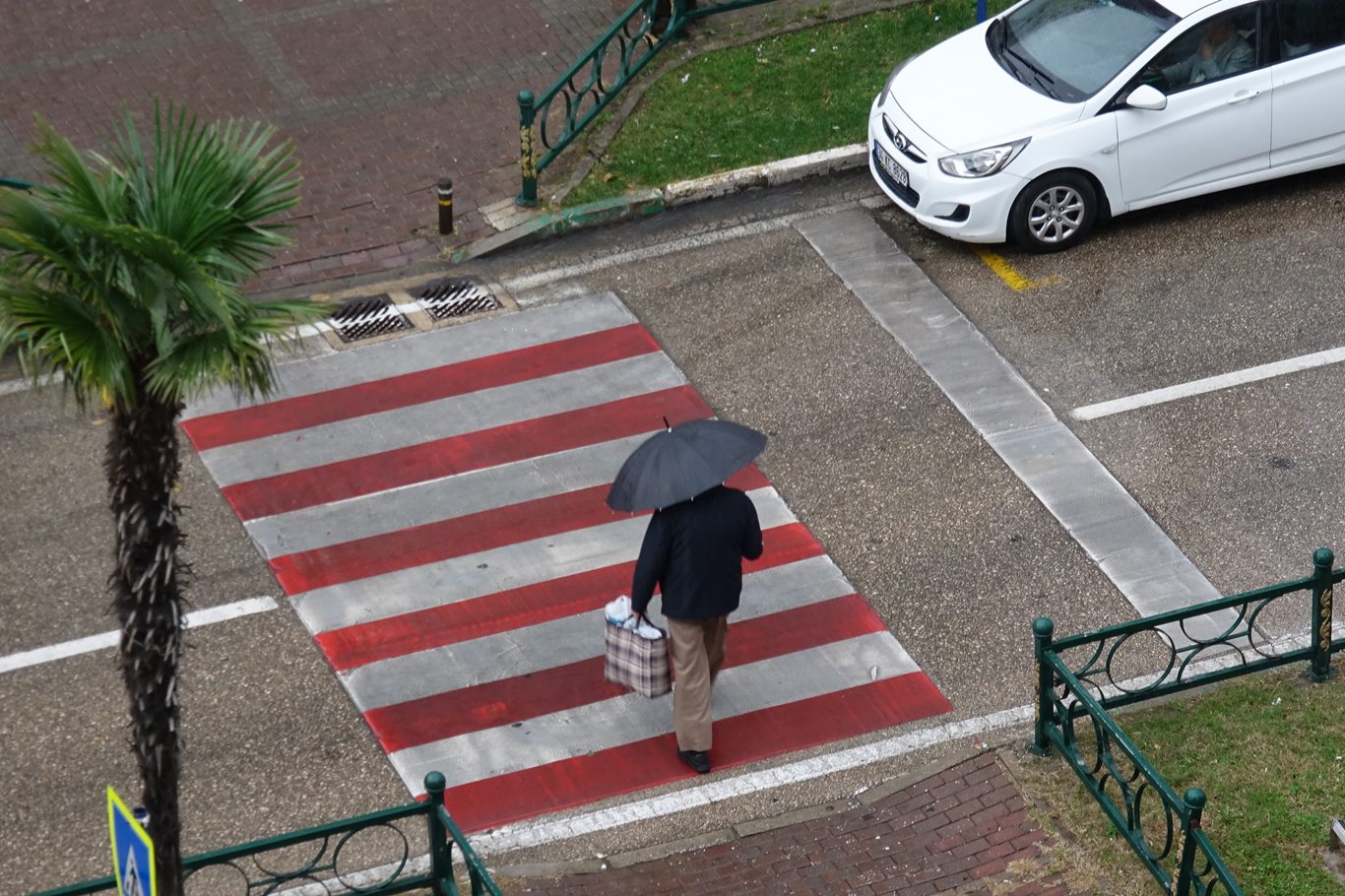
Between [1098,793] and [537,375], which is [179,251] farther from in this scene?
[537,375]

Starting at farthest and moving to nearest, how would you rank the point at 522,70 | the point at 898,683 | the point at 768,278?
the point at 522,70 → the point at 768,278 → the point at 898,683

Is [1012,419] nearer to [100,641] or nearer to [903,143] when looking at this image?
[903,143]

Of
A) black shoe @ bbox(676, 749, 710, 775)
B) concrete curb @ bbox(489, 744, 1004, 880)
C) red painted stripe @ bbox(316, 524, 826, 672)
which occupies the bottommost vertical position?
concrete curb @ bbox(489, 744, 1004, 880)

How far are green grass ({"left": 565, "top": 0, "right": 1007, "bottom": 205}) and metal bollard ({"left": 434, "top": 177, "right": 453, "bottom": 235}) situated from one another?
0.95m

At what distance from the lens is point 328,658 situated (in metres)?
10.7

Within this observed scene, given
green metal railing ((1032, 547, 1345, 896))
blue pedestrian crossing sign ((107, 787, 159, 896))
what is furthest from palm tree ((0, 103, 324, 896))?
green metal railing ((1032, 547, 1345, 896))

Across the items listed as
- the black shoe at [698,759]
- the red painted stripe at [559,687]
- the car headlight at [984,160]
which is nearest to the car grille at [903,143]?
the car headlight at [984,160]

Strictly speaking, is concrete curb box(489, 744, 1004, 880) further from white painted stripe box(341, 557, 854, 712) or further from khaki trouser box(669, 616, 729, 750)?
white painted stripe box(341, 557, 854, 712)

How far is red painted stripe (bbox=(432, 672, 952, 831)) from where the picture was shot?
980 centimetres

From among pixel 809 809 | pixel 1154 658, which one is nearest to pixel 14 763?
pixel 809 809

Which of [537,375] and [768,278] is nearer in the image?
[537,375]

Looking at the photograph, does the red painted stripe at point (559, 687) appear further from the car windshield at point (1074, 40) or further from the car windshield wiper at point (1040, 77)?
the car windshield at point (1074, 40)

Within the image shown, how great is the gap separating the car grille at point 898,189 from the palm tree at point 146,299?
8.20 m

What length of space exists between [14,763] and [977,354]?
651 centimetres
